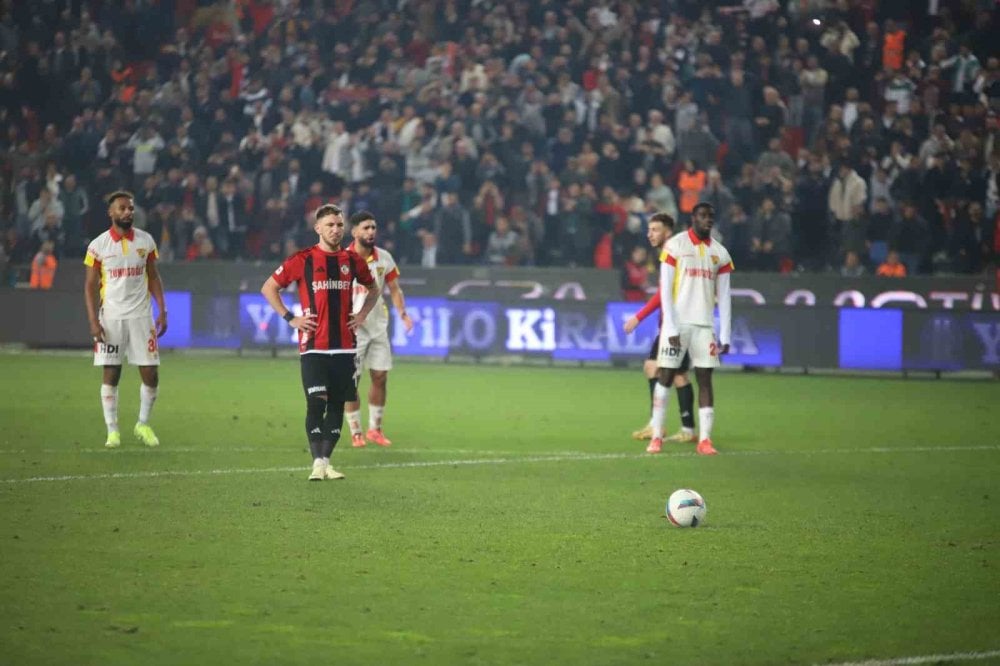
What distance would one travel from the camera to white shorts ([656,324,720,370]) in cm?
1409

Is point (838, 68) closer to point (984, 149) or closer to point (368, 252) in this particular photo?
point (984, 149)

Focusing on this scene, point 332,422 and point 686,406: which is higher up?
point 332,422

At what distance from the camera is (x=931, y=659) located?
632 centimetres

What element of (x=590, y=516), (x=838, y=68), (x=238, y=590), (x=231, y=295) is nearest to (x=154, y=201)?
(x=231, y=295)

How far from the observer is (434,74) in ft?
97.3

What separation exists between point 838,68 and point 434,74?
25.6 feet

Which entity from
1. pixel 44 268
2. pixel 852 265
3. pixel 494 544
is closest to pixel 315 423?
pixel 494 544

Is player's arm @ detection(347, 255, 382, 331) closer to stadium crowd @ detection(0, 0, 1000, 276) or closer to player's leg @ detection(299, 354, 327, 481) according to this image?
player's leg @ detection(299, 354, 327, 481)

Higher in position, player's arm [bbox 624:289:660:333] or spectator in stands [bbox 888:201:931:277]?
spectator in stands [bbox 888:201:931:277]

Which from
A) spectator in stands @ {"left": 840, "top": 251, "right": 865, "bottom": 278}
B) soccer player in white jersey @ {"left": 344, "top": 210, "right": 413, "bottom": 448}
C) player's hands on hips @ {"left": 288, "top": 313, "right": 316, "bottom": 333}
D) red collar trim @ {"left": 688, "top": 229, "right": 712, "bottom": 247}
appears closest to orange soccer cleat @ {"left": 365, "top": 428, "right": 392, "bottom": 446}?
soccer player in white jersey @ {"left": 344, "top": 210, "right": 413, "bottom": 448}

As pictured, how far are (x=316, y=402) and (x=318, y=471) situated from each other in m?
0.51

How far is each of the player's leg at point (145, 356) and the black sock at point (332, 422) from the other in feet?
8.99

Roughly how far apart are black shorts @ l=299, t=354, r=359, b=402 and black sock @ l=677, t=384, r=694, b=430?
439 cm

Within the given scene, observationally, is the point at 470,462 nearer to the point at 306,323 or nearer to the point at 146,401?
the point at 306,323
